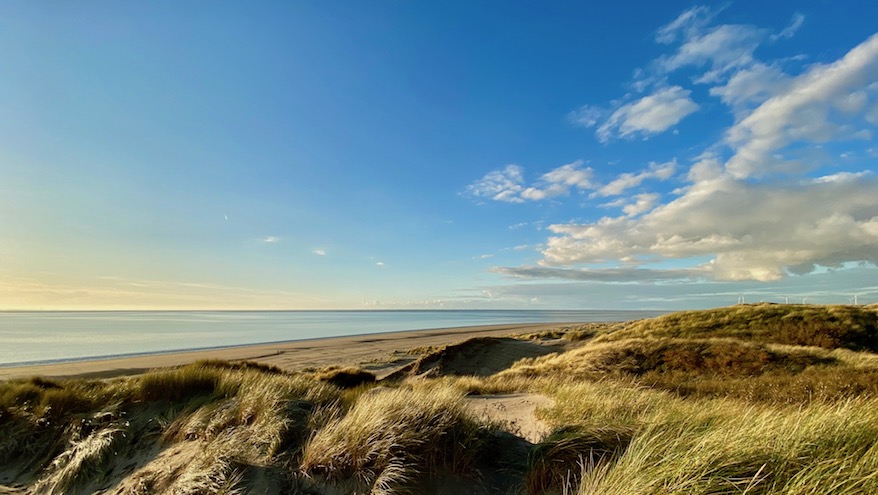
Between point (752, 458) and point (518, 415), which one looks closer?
point (752, 458)

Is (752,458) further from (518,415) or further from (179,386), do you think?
(179,386)

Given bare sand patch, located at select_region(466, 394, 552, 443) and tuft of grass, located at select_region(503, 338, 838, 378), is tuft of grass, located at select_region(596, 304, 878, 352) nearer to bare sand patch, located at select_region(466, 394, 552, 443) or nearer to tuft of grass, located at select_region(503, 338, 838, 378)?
tuft of grass, located at select_region(503, 338, 838, 378)

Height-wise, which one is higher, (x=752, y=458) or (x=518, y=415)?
(x=752, y=458)

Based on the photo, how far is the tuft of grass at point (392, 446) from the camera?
4.45 metres

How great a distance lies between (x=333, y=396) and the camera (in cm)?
709

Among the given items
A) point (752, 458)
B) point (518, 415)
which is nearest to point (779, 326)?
point (518, 415)

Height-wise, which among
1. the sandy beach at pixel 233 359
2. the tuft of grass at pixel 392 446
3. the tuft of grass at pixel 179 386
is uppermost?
the tuft of grass at pixel 179 386

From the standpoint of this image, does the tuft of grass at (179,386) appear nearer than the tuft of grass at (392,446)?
No

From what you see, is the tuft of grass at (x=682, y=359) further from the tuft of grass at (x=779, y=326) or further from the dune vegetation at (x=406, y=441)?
the tuft of grass at (x=779, y=326)

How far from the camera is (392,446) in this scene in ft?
15.0

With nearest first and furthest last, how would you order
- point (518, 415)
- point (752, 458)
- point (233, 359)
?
point (752, 458) → point (518, 415) → point (233, 359)

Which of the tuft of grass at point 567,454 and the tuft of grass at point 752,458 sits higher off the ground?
the tuft of grass at point 752,458

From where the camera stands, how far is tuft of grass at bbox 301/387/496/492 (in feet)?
14.6

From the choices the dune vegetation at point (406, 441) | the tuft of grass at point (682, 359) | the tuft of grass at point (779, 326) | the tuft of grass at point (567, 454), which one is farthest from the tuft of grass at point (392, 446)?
the tuft of grass at point (779, 326)
